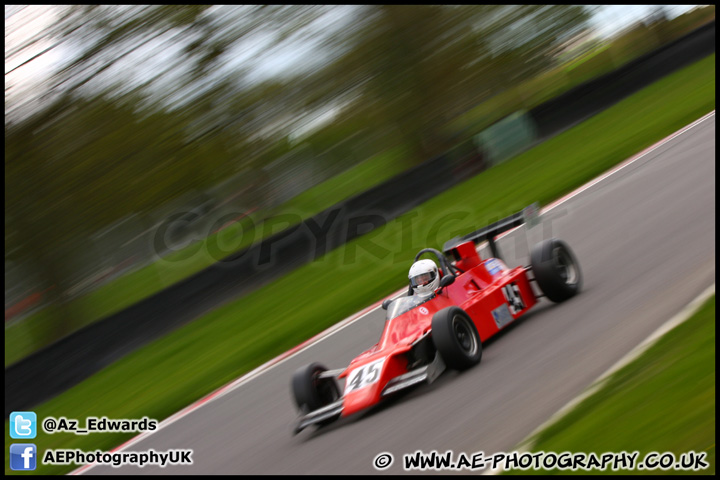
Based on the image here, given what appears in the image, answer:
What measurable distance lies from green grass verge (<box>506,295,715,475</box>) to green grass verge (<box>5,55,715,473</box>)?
12.8 ft

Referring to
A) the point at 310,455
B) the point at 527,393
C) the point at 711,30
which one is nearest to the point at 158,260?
the point at 310,455

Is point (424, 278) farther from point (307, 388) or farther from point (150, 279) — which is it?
point (150, 279)

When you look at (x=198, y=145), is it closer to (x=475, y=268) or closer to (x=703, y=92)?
(x=475, y=268)

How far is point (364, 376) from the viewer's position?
524 centimetres

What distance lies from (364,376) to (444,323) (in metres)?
0.62

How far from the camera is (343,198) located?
39.4ft

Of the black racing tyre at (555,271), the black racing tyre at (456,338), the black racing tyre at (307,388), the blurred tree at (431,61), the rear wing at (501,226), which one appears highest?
the blurred tree at (431,61)

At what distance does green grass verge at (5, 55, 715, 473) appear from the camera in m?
7.70

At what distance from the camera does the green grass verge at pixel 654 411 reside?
3648 millimetres

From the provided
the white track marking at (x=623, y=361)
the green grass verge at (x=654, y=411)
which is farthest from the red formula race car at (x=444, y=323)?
the green grass verge at (x=654, y=411)

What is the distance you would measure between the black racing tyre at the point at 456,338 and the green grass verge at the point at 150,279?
4.94 meters

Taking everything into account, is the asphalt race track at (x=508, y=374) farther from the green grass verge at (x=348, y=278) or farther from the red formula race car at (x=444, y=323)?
the green grass verge at (x=348, y=278)

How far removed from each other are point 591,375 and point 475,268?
6.33 feet

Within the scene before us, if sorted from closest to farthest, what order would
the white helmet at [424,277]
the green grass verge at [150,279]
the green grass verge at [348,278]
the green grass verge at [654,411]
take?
the green grass verge at [654,411] < the white helmet at [424,277] < the green grass verge at [348,278] < the green grass verge at [150,279]
